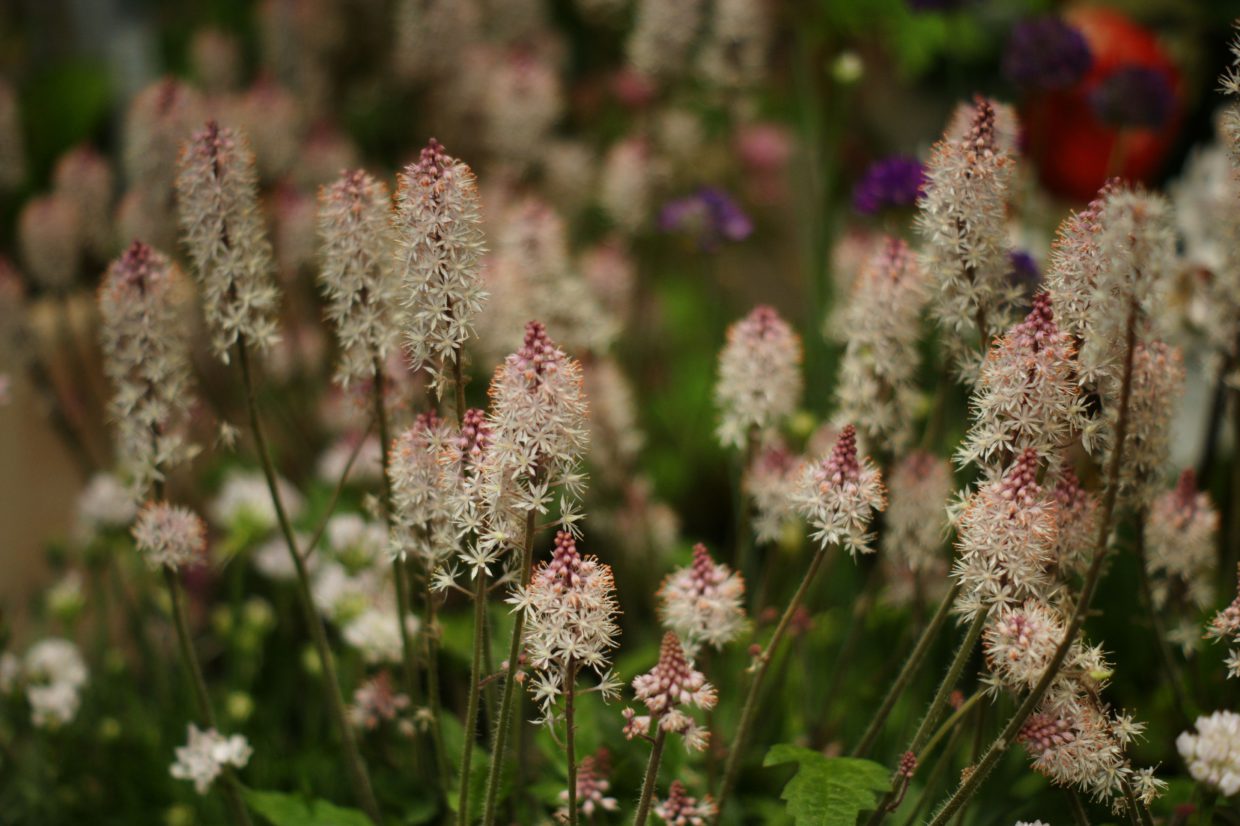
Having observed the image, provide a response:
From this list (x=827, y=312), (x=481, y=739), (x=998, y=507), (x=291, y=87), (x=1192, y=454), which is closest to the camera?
(x=998, y=507)

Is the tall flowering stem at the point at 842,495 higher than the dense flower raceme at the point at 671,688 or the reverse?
higher

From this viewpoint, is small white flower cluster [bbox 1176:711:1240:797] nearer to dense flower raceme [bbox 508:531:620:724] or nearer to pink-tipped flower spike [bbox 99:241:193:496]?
dense flower raceme [bbox 508:531:620:724]

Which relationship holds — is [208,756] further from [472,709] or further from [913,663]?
[913,663]

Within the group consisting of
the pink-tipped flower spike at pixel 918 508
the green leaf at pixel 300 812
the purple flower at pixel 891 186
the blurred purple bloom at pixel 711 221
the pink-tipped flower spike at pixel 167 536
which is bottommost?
the green leaf at pixel 300 812

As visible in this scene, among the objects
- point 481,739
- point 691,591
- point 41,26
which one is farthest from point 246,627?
point 41,26

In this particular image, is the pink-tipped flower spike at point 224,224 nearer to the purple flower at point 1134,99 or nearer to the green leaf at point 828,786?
the green leaf at point 828,786

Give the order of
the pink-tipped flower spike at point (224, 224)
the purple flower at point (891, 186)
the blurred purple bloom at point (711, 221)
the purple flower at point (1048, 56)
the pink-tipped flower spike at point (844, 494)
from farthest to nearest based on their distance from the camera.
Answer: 1. the blurred purple bloom at point (711, 221)
2. the purple flower at point (1048, 56)
3. the purple flower at point (891, 186)
4. the pink-tipped flower spike at point (224, 224)
5. the pink-tipped flower spike at point (844, 494)

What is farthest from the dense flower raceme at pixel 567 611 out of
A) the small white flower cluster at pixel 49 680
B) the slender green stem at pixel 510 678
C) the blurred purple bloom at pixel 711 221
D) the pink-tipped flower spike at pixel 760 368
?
the blurred purple bloom at pixel 711 221

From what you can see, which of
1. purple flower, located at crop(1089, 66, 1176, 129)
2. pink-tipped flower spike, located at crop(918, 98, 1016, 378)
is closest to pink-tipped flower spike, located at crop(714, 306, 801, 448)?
pink-tipped flower spike, located at crop(918, 98, 1016, 378)

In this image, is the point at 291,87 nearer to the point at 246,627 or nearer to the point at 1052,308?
the point at 246,627
